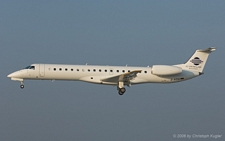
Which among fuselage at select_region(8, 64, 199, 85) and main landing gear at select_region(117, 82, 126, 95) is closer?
fuselage at select_region(8, 64, 199, 85)

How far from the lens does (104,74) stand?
4441 centimetres

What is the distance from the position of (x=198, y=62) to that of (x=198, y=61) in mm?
92

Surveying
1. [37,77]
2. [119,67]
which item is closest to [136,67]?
[119,67]

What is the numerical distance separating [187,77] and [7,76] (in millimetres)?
16123

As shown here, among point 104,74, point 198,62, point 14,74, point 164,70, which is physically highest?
point 198,62

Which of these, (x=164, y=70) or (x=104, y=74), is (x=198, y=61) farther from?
(x=104, y=74)

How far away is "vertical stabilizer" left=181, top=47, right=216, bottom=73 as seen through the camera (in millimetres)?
46719

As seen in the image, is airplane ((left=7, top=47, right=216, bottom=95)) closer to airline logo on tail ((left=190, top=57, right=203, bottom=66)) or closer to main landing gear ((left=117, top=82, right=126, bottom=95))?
main landing gear ((left=117, top=82, right=126, bottom=95))

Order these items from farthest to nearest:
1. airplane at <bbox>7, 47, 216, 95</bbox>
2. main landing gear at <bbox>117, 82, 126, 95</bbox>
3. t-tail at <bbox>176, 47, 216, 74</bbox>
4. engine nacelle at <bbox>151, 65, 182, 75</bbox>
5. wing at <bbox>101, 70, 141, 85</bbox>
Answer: t-tail at <bbox>176, 47, 216, 74</bbox> → engine nacelle at <bbox>151, 65, 182, 75</bbox> → main landing gear at <bbox>117, 82, 126, 95</bbox> → airplane at <bbox>7, 47, 216, 95</bbox> → wing at <bbox>101, 70, 141, 85</bbox>

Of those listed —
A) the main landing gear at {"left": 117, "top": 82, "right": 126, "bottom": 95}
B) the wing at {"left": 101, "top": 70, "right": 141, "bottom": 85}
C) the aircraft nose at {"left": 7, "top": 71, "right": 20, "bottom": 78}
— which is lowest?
Result: the main landing gear at {"left": 117, "top": 82, "right": 126, "bottom": 95}

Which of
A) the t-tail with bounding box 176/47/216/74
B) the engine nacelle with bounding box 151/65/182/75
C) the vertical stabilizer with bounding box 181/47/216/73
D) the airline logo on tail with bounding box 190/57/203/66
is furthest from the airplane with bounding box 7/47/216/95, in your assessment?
the airline logo on tail with bounding box 190/57/203/66

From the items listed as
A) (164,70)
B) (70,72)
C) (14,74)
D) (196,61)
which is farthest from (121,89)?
(14,74)

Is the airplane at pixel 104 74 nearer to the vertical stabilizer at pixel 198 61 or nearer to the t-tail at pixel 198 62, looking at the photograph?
the t-tail at pixel 198 62

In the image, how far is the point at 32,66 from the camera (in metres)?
44.2
